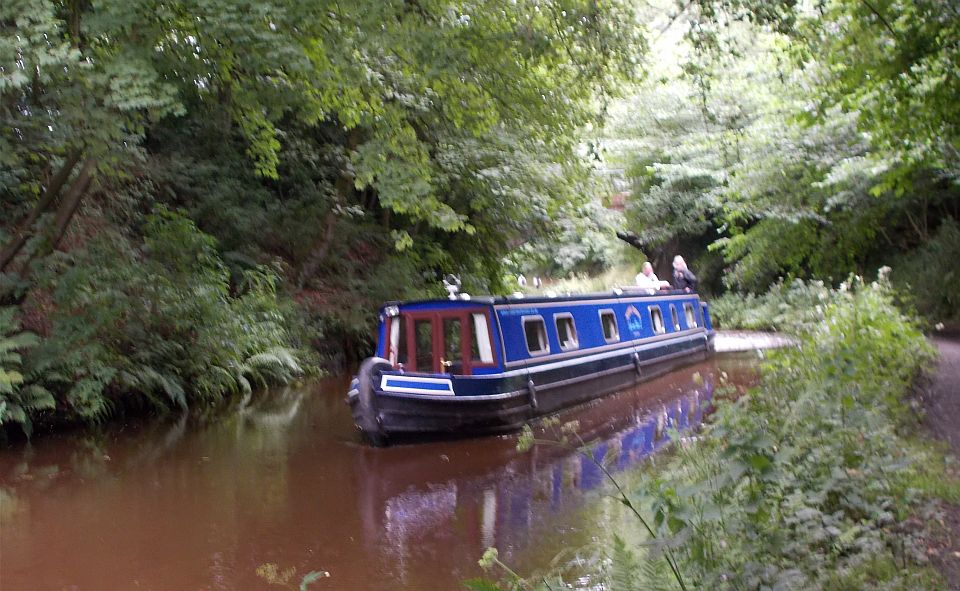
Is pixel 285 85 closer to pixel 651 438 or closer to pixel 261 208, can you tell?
pixel 651 438

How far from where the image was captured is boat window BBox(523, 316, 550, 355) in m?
11.0

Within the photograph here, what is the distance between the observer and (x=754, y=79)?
20.1 m

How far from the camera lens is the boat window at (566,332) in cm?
1196

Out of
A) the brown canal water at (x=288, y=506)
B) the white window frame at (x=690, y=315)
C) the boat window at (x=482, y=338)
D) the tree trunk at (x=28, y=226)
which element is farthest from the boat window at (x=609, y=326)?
the tree trunk at (x=28, y=226)

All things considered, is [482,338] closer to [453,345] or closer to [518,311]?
[453,345]

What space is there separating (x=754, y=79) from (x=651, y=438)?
12960mm

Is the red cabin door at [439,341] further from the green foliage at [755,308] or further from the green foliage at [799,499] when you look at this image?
the green foliage at [755,308]

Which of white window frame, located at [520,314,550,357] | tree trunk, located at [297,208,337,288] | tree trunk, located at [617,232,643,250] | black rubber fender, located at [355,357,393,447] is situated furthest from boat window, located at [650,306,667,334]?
tree trunk, located at [617,232,643,250]

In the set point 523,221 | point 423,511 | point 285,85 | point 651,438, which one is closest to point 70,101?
point 285,85

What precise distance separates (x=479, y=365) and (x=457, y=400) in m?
0.75

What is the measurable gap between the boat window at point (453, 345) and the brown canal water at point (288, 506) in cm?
101

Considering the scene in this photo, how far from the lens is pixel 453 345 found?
10336 millimetres

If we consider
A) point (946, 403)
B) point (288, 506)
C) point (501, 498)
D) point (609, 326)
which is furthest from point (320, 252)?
point (946, 403)

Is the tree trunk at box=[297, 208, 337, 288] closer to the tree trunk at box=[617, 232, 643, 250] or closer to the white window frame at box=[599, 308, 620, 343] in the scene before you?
the white window frame at box=[599, 308, 620, 343]
